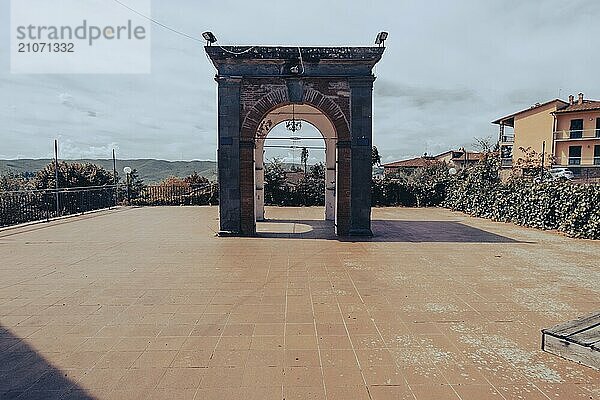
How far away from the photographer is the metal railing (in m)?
11.2

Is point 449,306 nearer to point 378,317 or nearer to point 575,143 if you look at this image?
point 378,317

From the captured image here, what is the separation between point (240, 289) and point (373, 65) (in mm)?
6519

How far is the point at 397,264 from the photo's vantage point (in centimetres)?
660

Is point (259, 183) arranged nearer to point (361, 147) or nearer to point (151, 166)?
point (361, 147)

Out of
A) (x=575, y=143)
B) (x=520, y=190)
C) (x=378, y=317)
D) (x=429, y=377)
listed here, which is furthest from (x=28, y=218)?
(x=575, y=143)

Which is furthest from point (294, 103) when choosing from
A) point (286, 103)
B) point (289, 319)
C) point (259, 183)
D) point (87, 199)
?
point (87, 199)

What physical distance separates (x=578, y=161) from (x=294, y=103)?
123 ft

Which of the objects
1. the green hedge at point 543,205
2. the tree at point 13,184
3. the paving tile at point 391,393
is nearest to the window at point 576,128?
the green hedge at point 543,205

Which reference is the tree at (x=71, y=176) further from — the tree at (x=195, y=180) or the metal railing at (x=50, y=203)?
the tree at (x=195, y=180)

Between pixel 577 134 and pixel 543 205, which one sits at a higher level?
pixel 577 134

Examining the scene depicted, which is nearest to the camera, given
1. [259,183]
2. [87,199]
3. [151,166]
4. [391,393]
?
[391,393]

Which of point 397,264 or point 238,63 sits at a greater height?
point 238,63

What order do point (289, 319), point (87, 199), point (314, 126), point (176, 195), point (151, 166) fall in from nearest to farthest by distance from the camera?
point (289, 319) → point (314, 126) → point (87, 199) → point (176, 195) → point (151, 166)

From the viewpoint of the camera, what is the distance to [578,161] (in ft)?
119
